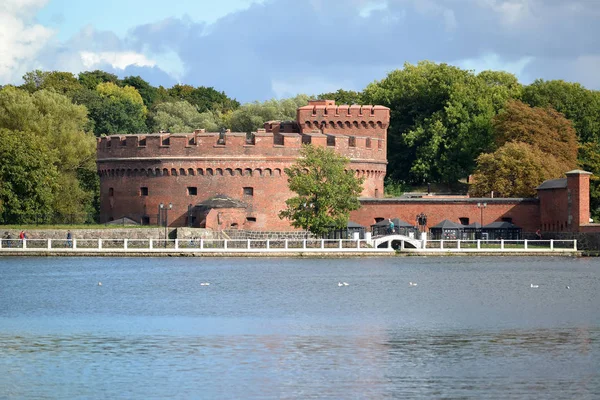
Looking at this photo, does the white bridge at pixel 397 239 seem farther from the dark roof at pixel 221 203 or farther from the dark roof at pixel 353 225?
the dark roof at pixel 221 203

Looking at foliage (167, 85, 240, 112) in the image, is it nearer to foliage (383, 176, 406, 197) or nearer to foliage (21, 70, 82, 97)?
foliage (21, 70, 82, 97)

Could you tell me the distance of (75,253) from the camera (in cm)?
5441

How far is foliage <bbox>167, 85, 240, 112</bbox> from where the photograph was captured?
369 feet

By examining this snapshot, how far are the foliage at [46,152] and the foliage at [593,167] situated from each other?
90.9 ft

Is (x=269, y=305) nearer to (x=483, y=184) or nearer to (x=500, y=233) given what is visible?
(x=500, y=233)

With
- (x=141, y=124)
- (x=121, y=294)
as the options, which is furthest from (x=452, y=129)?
(x=121, y=294)

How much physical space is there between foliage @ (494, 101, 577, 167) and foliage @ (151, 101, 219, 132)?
23.7 meters

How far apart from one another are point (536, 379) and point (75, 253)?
34284 mm

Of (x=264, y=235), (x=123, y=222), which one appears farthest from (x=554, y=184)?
(x=123, y=222)

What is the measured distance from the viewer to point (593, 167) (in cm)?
7069

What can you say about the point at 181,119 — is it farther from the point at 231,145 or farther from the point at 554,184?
the point at 554,184

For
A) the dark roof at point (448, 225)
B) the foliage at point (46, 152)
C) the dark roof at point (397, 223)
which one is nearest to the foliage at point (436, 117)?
the dark roof at point (448, 225)

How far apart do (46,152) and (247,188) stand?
10130 millimetres

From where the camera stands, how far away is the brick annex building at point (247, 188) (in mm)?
63594
